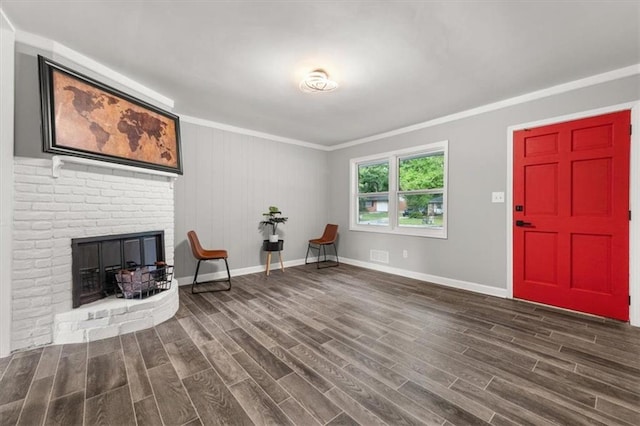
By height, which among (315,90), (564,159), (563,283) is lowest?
(563,283)

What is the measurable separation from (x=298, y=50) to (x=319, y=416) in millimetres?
2650

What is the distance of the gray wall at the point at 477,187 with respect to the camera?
9.95ft

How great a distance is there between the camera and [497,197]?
3404 mm

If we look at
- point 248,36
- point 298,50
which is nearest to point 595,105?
point 298,50

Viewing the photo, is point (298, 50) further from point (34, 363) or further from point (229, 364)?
point (34, 363)

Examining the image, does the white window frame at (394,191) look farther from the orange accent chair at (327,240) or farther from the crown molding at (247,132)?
the crown molding at (247,132)

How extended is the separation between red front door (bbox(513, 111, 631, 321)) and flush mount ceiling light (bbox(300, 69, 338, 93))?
244cm

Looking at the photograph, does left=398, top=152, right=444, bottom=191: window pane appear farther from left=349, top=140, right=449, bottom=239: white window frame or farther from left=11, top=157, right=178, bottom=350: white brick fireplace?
left=11, top=157, right=178, bottom=350: white brick fireplace

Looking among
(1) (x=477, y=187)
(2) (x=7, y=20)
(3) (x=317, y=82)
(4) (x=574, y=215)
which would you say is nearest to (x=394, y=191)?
(1) (x=477, y=187)

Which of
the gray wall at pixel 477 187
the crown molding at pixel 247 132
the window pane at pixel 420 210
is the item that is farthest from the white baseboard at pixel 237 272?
the crown molding at pixel 247 132

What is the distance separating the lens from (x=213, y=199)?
4.17 m

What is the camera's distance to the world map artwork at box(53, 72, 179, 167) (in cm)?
219

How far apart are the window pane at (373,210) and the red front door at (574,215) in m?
2.01

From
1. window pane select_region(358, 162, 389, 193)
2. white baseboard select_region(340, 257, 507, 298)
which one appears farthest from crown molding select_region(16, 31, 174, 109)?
white baseboard select_region(340, 257, 507, 298)
